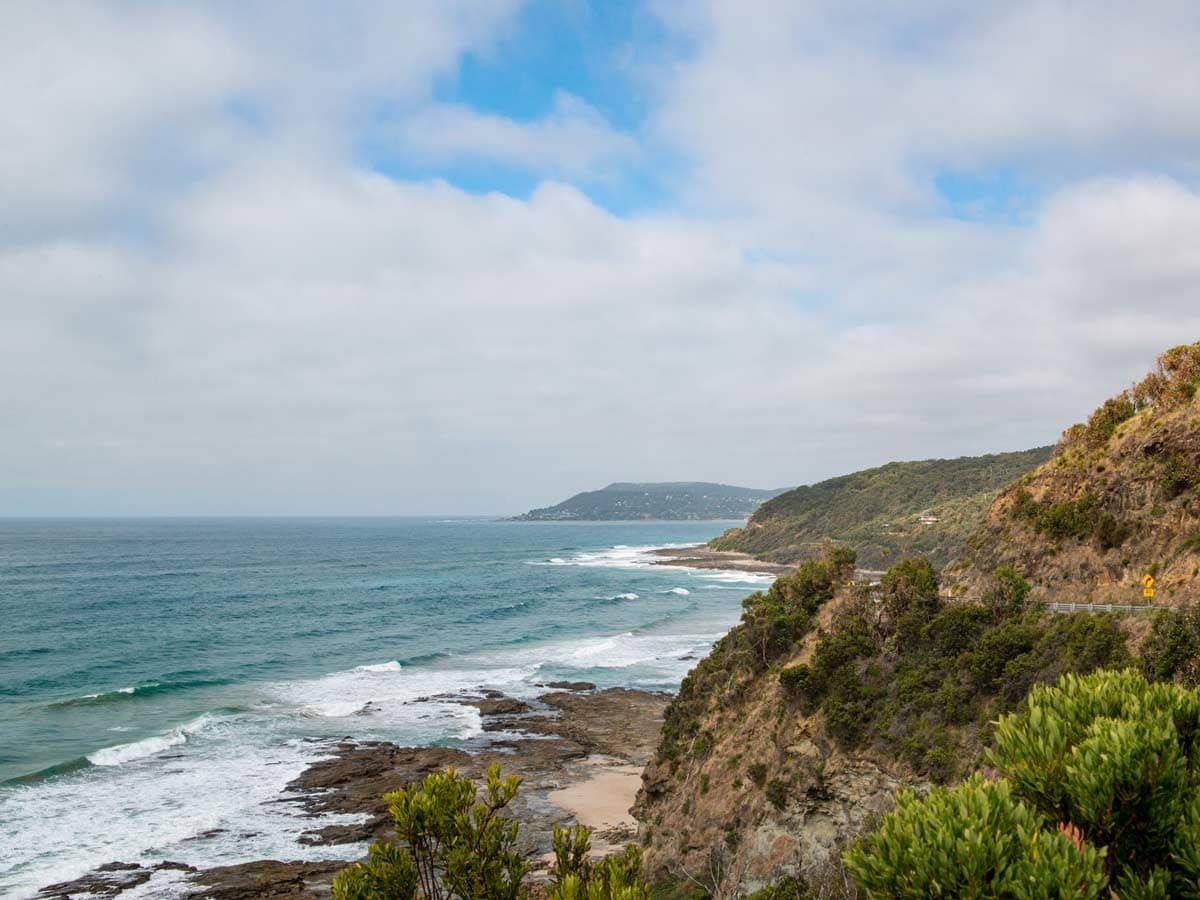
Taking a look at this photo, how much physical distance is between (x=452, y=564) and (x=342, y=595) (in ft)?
131

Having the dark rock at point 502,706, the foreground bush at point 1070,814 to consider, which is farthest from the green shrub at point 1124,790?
the dark rock at point 502,706

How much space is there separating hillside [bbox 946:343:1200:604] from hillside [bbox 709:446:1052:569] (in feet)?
185

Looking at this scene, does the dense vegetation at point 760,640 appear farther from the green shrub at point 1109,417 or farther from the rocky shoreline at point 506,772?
the green shrub at point 1109,417

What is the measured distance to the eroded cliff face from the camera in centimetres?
1839

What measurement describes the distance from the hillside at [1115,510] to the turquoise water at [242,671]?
2336 centimetres

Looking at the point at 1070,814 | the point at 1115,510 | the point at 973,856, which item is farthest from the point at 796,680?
the point at 973,856

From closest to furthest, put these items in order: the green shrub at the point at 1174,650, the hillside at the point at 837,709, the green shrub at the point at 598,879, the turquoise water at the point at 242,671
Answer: the green shrub at the point at 598,879, the green shrub at the point at 1174,650, the hillside at the point at 837,709, the turquoise water at the point at 242,671

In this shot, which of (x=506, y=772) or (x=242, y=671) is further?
(x=242, y=671)

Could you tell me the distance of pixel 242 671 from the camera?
1858 inches

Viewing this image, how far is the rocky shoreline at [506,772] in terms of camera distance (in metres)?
21.5

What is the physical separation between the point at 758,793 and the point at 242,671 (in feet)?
126

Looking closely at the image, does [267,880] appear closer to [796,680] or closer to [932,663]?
[796,680]

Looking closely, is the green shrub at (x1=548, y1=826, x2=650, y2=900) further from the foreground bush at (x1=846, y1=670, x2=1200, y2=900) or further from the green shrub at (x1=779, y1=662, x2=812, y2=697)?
the green shrub at (x1=779, y1=662, x2=812, y2=697)

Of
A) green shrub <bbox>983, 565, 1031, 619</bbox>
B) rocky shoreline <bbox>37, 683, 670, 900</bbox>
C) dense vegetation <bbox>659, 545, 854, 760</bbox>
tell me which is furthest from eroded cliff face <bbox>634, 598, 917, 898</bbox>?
green shrub <bbox>983, 565, 1031, 619</bbox>
